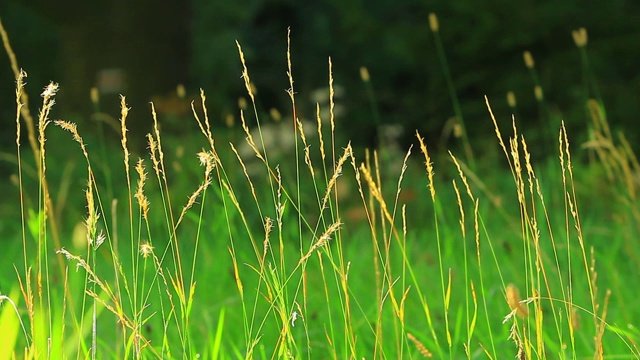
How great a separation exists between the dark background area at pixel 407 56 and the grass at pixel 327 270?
0.64 m

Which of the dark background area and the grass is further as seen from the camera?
the dark background area

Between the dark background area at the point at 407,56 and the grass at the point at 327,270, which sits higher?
the dark background area at the point at 407,56

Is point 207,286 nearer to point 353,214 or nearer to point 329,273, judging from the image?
point 329,273

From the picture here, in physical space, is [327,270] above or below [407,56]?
below

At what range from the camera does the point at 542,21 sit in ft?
23.2

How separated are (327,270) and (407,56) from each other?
12.3ft

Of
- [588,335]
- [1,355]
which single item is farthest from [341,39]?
[1,355]

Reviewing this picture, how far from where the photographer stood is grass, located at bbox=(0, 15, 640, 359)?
2.02 metres

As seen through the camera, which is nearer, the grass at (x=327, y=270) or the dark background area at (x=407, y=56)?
the grass at (x=327, y=270)

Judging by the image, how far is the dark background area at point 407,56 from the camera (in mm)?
7098

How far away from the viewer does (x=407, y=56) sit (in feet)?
24.6

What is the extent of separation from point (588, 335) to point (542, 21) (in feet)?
14.3

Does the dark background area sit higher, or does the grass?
the dark background area

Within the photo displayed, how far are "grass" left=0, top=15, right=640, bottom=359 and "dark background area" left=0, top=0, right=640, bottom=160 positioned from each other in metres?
0.64
